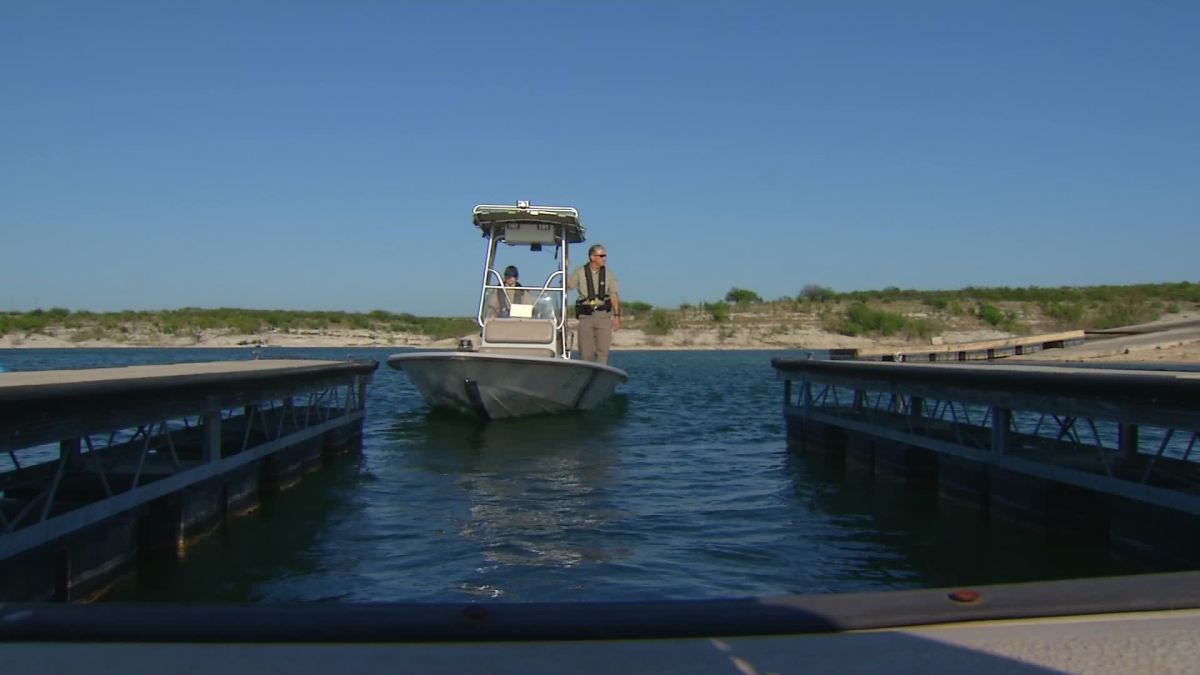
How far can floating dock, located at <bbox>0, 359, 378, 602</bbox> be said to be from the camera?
5.25 m

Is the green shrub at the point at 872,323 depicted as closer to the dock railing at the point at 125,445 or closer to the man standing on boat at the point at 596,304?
the man standing on boat at the point at 596,304

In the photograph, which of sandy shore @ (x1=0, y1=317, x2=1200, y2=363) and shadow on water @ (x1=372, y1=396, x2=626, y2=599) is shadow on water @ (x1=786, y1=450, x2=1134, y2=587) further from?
sandy shore @ (x1=0, y1=317, x2=1200, y2=363)

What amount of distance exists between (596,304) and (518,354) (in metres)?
2.08

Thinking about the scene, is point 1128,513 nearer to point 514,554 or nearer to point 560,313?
point 514,554

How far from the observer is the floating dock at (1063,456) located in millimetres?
6488

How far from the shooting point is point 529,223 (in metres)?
20.1

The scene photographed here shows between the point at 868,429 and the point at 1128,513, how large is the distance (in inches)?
185

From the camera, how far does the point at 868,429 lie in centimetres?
1205

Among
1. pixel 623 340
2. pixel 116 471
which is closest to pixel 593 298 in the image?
pixel 116 471

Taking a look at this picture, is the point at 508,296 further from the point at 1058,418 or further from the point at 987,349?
the point at 987,349

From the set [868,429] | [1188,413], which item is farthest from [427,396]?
[1188,413]

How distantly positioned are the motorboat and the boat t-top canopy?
21 mm

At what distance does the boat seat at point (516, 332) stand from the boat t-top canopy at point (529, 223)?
8.09ft

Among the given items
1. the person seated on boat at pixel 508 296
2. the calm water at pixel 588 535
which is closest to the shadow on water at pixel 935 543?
the calm water at pixel 588 535
